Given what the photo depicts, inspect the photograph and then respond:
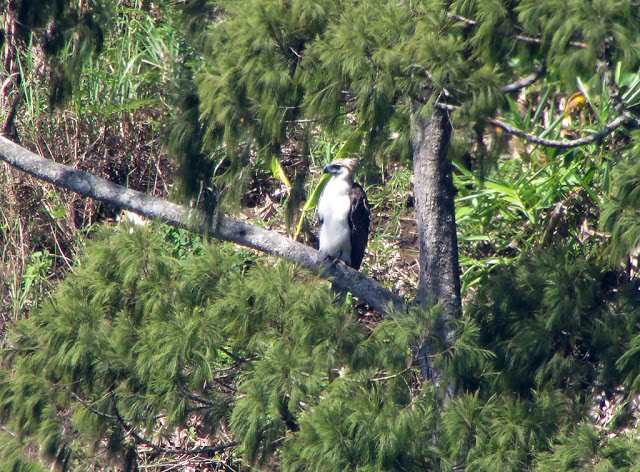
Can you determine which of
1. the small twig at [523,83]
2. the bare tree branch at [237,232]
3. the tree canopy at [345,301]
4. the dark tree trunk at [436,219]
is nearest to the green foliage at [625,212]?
the tree canopy at [345,301]

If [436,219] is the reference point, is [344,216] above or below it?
below

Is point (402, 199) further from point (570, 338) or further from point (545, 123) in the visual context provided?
point (570, 338)

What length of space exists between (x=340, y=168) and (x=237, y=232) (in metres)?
1.97

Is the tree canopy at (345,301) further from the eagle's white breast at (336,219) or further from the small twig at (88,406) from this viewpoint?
the eagle's white breast at (336,219)

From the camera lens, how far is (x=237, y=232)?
3566 millimetres

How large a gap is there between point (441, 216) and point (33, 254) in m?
3.59

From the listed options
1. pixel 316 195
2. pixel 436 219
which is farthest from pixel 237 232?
pixel 316 195

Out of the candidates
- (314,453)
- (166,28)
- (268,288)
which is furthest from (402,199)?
(314,453)

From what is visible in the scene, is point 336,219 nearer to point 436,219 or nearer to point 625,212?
point 436,219

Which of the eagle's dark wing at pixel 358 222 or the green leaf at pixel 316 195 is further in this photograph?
the green leaf at pixel 316 195

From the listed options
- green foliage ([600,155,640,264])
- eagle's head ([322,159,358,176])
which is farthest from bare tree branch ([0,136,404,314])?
eagle's head ([322,159,358,176])

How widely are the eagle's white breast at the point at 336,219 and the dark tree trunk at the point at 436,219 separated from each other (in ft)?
6.34

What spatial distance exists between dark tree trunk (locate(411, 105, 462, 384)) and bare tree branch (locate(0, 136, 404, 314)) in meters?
0.18

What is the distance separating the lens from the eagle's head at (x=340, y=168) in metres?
5.42
